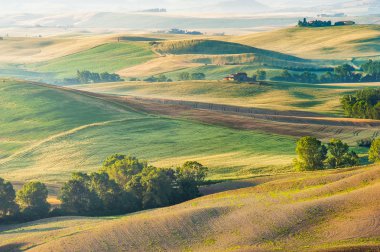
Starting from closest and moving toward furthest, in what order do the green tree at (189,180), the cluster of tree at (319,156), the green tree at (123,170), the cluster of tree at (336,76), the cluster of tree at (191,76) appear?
the green tree at (189,180), the green tree at (123,170), the cluster of tree at (319,156), the cluster of tree at (336,76), the cluster of tree at (191,76)

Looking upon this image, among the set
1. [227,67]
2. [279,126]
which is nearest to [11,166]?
[279,126]

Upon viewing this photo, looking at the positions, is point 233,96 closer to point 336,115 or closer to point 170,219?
point 336,115

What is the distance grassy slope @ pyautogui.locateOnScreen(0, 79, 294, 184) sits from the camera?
84562 mm

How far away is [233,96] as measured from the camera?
151m

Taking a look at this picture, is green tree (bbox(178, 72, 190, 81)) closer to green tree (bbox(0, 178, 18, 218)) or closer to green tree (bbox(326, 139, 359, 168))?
green tree (bbox(326, 139, 359, 168))

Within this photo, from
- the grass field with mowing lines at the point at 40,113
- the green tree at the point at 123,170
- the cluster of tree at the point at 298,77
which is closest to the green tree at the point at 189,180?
the green tree at the point at 123,170

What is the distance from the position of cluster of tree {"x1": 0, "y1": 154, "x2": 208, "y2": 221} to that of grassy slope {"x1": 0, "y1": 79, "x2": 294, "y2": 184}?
10.5 m

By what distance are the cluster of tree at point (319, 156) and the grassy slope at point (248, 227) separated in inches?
659

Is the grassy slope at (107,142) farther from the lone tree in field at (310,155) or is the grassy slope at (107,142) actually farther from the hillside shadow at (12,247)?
the hillside shadow at (12,247)

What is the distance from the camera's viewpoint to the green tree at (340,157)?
254 feet

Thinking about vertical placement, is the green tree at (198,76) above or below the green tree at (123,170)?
below

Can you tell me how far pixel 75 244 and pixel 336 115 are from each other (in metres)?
79.2

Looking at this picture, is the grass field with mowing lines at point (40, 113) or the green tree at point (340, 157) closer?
the green tree at point (340, 157)

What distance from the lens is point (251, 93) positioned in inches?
5994
